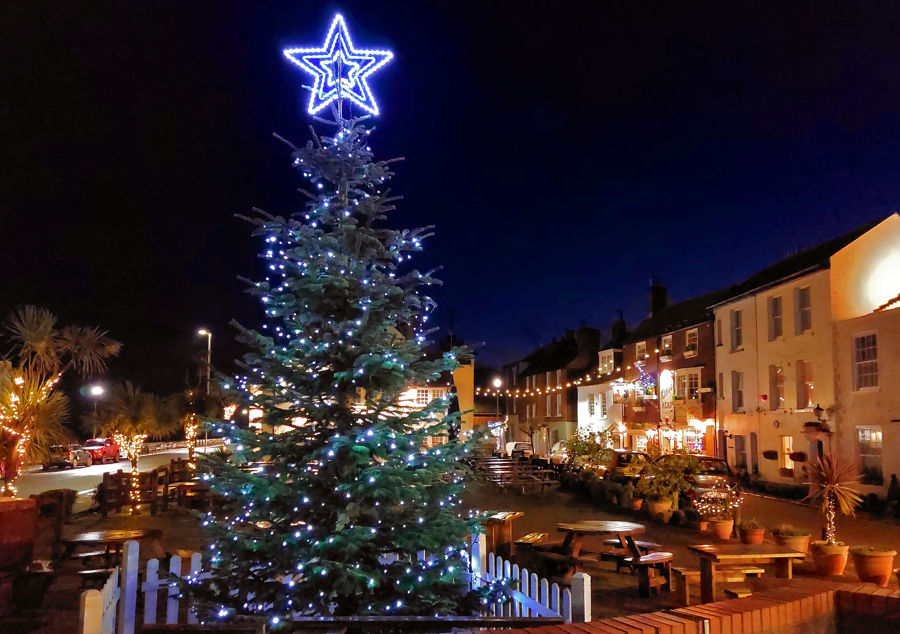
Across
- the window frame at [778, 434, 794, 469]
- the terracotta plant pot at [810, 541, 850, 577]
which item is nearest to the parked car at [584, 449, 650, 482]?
the window frame at [778, 434, 794, 469]

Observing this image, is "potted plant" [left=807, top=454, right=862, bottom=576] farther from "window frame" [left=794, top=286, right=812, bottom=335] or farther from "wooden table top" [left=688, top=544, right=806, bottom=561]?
"window frame" [left=794, top=286, right=812, bottom=335]

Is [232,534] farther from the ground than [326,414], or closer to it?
closer to it

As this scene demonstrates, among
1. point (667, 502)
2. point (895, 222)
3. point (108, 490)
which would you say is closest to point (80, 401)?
point (108, 490)

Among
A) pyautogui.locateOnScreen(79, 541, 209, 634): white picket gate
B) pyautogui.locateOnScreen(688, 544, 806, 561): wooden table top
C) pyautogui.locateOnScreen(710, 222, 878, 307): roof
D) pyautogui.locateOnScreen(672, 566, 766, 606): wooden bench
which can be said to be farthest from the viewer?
pyautogui.locateOnScreen(710, 222, 878, 307): roof

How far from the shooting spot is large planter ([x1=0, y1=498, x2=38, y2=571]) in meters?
9.94

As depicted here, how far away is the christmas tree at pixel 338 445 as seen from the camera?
6.00 meters

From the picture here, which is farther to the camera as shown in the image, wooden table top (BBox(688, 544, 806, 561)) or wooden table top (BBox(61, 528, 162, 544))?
wooden table top (BBox(61, 528, 162, 544))

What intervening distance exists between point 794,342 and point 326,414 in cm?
2318

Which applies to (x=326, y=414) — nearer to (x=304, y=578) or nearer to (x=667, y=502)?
(x=304, y=578)

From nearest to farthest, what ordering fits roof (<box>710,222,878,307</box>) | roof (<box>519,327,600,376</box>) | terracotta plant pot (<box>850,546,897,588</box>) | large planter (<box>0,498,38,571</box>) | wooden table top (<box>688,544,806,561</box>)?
wooden table top (<box>688,544,806,561</box>) < large planter (<box>0,498,38,571</box>) < terracotta plant pot (<box>850,546,897,588</box>) < roof (<box>710,222,878,307</box>) < roof (<box>519,327,600,376</box>)

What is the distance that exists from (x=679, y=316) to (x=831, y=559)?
29.3 metres

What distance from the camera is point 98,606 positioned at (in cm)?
490

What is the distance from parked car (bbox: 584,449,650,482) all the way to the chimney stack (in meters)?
15.5

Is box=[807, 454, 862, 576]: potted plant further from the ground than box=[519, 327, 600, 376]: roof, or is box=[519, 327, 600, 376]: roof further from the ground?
box=[519, 327, 600, 376]: roof
